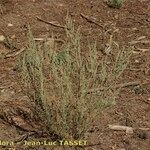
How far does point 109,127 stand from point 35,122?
0.68 m

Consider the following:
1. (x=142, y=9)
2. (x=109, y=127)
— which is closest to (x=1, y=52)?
(x=109, y=127)

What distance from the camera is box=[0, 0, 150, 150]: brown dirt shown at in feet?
12.7

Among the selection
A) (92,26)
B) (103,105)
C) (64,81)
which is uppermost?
(64,81)

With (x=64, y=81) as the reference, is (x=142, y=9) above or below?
below

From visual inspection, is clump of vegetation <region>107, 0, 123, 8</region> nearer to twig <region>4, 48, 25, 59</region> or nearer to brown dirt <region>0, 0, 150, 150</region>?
brown dirt <region>0, 0, 150, 150</region>

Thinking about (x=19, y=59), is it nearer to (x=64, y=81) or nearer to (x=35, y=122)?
(x=35, y=122)

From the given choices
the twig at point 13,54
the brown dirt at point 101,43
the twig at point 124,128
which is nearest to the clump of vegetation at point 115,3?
the brown dirt at point 101,43

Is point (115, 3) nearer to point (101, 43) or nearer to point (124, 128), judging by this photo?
point (101, 43)

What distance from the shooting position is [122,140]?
3.81m

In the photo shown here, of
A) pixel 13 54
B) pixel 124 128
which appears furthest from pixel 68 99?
pixel 13 54

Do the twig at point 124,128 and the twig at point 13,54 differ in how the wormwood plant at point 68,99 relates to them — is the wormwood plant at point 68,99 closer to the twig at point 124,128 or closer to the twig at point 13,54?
Result: the twig at point 124,128

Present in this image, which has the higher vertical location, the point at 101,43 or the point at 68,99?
the point at 68,99

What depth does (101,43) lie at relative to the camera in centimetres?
536

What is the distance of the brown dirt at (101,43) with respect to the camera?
12.7 feet
